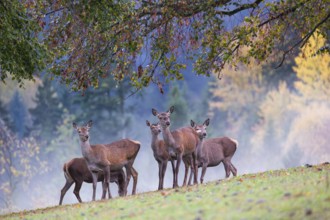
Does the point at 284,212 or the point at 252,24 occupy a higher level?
the point at 252,24

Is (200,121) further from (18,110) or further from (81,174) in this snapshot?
(81,174)

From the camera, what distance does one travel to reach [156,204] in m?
15.6

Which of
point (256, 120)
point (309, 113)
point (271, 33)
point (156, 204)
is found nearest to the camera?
point (156, 204)

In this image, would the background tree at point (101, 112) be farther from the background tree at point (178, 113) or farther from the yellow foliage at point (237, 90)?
the yellow foliage at point (237, 90)

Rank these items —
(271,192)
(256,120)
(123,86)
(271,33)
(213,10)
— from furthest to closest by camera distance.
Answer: (256,120) → (123,86) → (271,33) → (213,10) → (271,192)

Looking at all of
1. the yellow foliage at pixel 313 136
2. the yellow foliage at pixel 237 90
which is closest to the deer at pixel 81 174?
the yellow foliage at pixel 313 136

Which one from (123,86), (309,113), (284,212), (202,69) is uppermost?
(123,86)

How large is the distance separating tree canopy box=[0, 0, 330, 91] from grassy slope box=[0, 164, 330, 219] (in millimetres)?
4752

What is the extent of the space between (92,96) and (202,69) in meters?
55.6

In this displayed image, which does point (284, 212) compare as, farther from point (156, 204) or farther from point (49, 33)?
point (49, 33)

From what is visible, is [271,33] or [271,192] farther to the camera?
[271,33]

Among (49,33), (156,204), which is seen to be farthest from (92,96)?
(156,204)

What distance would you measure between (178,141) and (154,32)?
2944mm

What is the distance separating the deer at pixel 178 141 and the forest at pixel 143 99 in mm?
1150
